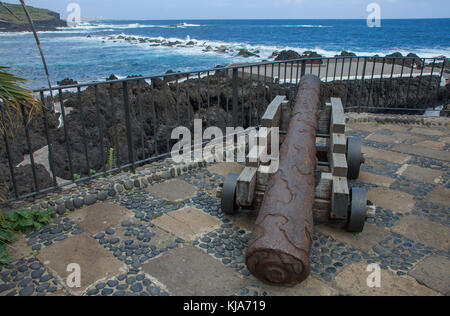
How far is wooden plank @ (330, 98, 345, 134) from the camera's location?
429cm

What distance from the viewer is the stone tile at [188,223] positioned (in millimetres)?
3547

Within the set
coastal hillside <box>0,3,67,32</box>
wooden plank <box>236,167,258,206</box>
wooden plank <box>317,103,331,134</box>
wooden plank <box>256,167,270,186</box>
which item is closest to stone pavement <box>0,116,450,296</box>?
wooden plank <box>236,167,258,206</box>

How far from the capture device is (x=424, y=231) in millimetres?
3650

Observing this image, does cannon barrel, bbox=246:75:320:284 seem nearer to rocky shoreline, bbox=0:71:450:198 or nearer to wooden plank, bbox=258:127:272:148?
wooden plank, bbox=258:127:272:148

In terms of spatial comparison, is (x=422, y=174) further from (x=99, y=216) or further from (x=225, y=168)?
(x=99, y=216)

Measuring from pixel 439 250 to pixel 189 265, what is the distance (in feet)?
7.53

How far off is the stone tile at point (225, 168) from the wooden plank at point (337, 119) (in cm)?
148

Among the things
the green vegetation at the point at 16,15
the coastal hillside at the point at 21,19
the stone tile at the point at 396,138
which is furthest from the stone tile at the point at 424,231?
the green vegetation at the point at 16,15

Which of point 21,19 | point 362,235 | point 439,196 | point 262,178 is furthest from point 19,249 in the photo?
point 439,196

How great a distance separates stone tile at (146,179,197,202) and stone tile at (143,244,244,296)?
1.19m

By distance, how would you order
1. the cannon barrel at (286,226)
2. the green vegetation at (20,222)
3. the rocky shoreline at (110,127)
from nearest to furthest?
the cannon barrel at (286,226)
the green vegetation at (20,222)
the rocky shoreline at (110,127)

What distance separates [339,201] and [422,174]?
2533 millimetres

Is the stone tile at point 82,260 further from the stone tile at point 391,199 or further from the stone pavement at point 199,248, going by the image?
the stone tile at point 391,199
